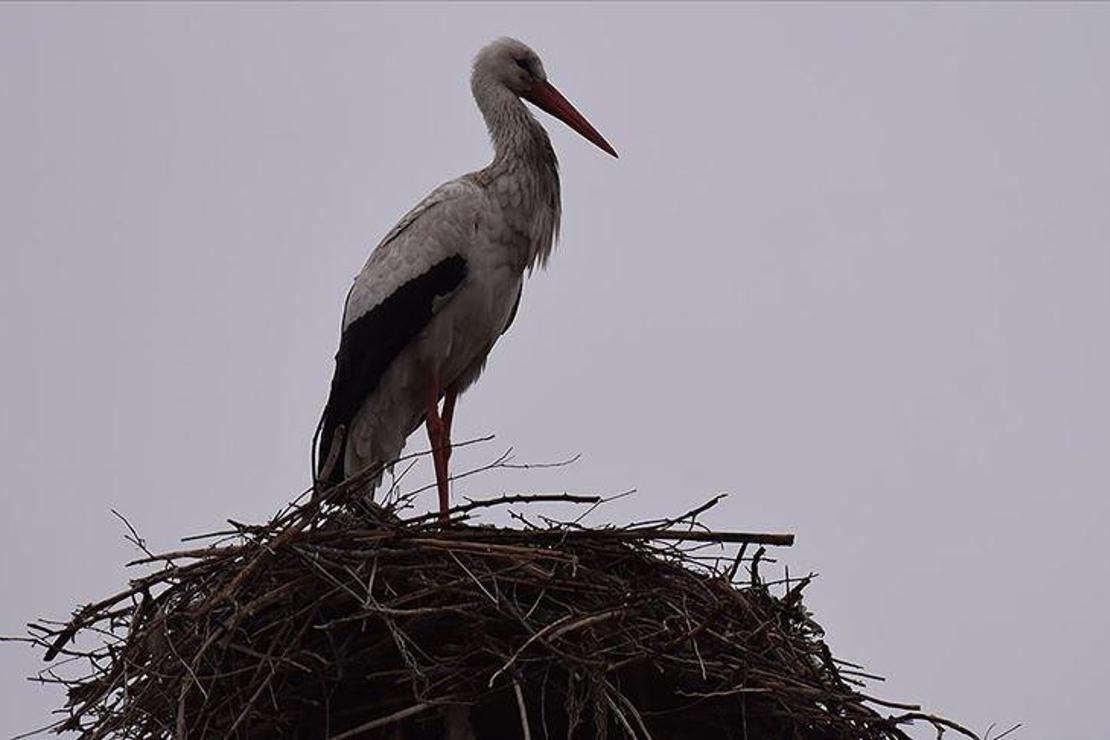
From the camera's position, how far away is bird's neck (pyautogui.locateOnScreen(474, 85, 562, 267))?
20.8 ft

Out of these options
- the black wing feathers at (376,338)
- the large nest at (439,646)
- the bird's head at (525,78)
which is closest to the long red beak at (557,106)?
the bird's head at (525,78)

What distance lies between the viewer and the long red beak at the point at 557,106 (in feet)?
23.1

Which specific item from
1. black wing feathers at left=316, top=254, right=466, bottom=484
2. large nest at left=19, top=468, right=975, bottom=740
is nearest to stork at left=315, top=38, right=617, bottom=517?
black wing feathers at left=316, top=254, right=466, bottom=484

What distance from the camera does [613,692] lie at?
4098mm

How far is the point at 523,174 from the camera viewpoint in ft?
21.2

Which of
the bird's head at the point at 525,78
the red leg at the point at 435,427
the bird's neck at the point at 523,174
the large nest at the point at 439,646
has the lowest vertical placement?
the large nest at the point at 439,646

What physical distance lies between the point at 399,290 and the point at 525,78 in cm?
131

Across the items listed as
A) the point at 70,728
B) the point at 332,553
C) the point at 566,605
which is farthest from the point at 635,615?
the point at 70,728

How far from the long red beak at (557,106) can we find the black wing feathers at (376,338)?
3.86 ft

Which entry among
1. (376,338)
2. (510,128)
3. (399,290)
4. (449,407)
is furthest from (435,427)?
(510,128)

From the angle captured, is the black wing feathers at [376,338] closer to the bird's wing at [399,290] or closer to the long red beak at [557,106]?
the bird's wing at [399,290]

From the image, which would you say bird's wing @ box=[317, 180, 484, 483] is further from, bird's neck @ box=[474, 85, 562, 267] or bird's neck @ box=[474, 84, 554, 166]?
bird's neck @ box=[474, 84, 554, 166]

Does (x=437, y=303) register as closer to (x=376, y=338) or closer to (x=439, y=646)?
(x=376, y=338)

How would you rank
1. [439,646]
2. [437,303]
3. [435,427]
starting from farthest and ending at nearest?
[435,427]
[437,303]
[439,646]
